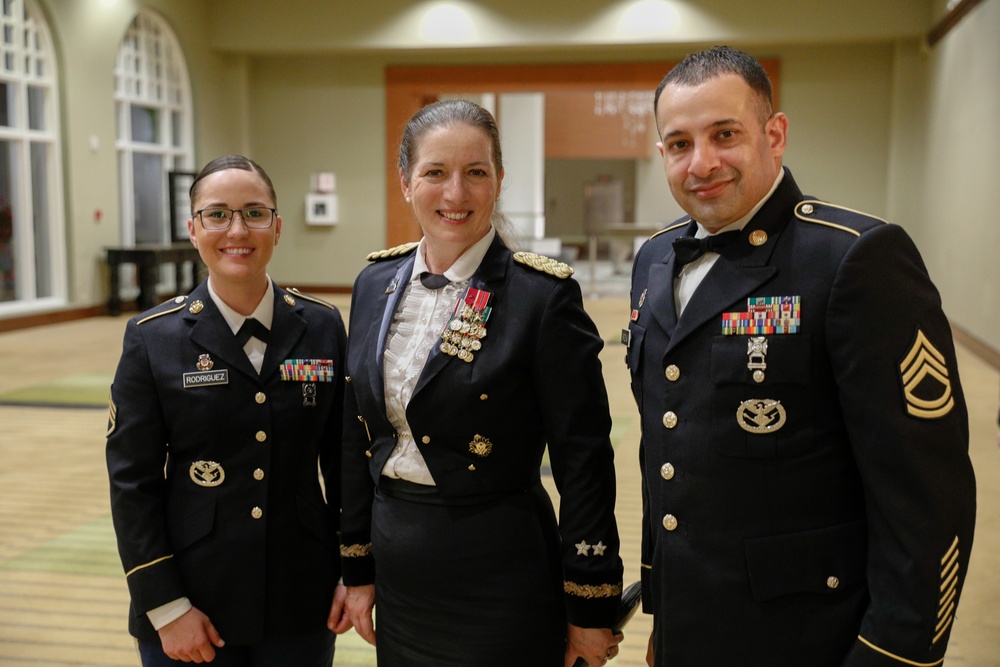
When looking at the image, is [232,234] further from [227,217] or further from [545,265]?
[545,265]

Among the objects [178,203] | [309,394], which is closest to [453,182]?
[309,394]

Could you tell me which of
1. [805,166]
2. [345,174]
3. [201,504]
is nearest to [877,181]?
[805,166]

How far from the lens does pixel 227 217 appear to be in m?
2.01

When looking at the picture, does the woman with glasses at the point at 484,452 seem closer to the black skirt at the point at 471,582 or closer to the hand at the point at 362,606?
the black skirt at the point at 471,582

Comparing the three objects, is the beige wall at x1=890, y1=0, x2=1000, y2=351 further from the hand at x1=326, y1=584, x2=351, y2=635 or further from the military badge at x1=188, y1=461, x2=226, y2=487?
the military badge at x1=188, y1=461, x2=226, y2=487

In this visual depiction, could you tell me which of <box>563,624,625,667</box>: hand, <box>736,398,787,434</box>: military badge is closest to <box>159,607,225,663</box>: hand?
<box>563,624,625,667</box>: hand

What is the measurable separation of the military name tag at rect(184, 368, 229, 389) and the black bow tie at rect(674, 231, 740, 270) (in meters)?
0.96

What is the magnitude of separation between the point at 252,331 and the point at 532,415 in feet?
2.13

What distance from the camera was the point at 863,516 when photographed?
1.50 metres

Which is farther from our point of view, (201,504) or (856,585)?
(201,504)

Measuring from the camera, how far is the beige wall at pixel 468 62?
472 inches

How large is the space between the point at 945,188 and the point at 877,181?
10.3 feet

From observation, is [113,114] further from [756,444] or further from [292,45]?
[756,444]

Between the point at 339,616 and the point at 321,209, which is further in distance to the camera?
the point at 321,209
